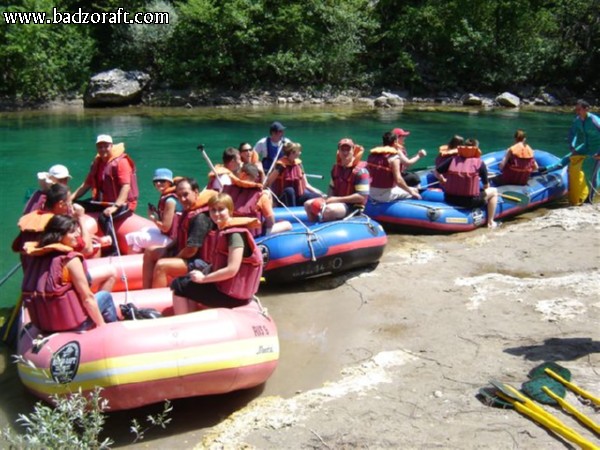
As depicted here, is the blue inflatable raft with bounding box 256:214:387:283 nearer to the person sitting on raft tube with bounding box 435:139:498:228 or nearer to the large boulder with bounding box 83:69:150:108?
the person sitting on raft tube with bounding box 435:139:498:228

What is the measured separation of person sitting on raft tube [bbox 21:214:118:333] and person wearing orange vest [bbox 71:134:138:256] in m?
2.10

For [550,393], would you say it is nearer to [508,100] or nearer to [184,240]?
[184,240]

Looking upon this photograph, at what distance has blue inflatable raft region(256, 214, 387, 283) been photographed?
5.98 meters

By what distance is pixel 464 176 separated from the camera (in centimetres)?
792

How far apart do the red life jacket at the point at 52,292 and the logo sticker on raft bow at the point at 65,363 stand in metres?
0.16

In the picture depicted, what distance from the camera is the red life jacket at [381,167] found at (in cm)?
751

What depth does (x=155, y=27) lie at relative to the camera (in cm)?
2222

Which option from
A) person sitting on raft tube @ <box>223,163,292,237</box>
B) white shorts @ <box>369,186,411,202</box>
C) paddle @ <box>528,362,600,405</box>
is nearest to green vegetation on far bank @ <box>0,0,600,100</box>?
white shorts @ <box>369,186,411,202</box>

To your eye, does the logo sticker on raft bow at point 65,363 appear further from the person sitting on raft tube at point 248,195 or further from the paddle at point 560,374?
the paddle at point 560,374

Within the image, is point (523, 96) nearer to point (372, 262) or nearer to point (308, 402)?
point (372, 262)

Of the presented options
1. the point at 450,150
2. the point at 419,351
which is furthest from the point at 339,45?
the point at 419,351

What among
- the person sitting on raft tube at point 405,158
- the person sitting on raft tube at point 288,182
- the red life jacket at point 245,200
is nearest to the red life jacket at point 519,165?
the person sitting on raft tube at point 405,158

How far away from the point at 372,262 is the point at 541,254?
5.90 ft

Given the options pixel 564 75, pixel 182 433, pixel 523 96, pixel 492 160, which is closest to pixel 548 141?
pixel 492 160
